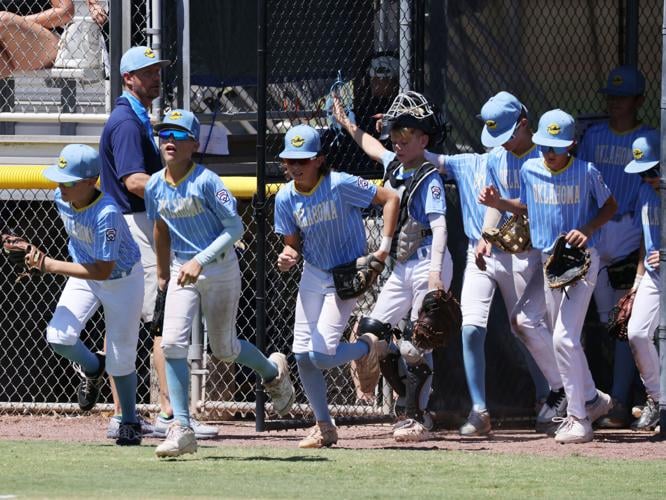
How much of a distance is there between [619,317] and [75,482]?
385cm

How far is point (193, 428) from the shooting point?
890 centimetres

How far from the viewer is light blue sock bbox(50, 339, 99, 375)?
845cm

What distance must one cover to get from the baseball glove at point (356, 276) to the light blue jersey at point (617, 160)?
2004 millimetres

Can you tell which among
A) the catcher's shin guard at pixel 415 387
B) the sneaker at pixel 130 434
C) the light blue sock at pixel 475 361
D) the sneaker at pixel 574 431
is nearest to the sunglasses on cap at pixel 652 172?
the light blue sock at pixel 475 361

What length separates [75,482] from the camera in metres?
6.81

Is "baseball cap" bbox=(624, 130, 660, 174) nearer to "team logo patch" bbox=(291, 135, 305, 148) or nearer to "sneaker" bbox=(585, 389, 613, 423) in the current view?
"sneaker" bbox=(585, 389, 613, 423)

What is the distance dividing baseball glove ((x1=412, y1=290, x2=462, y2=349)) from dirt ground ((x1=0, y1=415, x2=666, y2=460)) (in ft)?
2.01

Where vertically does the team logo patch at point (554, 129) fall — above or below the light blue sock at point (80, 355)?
above

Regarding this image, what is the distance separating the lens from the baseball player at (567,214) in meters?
8.74

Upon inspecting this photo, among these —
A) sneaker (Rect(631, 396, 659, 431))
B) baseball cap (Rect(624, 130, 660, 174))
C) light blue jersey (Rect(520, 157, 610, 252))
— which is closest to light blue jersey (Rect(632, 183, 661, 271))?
baseball cap (Rect(624, 130, 660, 174))

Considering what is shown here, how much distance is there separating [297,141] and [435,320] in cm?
134

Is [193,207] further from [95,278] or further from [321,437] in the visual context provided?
[321,437]

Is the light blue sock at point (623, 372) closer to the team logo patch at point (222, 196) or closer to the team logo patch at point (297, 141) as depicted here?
the team logo patch at point (297, 141)

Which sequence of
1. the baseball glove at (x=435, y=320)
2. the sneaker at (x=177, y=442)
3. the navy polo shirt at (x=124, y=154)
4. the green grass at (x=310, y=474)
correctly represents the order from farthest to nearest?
the navy polo shirt at (x=124, y=154)
the baseball glove at (x=435, y=320)
the sneaker at (x=177, y=442)
the green grass at (x=310, y=474)
